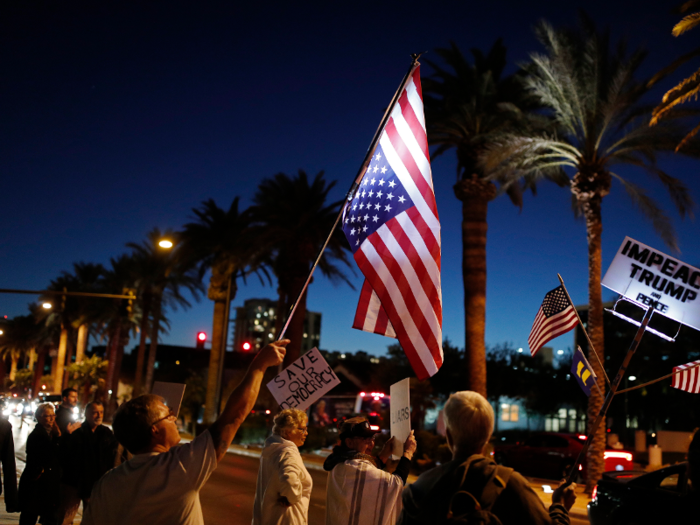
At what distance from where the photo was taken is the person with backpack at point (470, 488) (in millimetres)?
2389

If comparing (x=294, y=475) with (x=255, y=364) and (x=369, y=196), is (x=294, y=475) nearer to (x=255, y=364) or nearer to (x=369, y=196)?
(x=255, y=364)

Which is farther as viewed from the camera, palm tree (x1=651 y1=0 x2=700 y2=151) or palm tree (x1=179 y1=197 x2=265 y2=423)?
palm tree (x1=179 y1=197 x2=265 y2=423)

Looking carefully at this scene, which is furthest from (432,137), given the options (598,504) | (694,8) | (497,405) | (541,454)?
(497,405)

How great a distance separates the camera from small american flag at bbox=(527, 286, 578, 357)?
8.90m

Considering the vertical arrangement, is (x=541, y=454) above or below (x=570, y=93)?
below

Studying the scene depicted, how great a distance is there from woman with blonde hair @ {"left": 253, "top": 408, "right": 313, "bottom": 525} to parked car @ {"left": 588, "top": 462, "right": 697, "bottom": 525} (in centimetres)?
425

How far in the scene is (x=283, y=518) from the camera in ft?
13.1

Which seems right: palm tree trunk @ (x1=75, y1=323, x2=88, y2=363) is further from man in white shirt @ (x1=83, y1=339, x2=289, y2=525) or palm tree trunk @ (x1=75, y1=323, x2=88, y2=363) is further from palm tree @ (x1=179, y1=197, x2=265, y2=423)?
man in white shirt @ (x1=83, y1=339, x2=289, y2=525)

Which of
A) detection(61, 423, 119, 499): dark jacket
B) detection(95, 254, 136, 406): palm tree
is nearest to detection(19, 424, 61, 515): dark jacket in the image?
detection(61, 423, 119, 499): dark jacket

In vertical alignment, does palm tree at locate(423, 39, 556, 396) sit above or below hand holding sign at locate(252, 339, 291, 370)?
above

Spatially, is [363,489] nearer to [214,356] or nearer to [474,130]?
[474,130]

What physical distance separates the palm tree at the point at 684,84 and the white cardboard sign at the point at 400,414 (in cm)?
1290

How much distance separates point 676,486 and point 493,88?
14.6m

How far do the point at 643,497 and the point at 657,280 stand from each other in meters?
2.50
